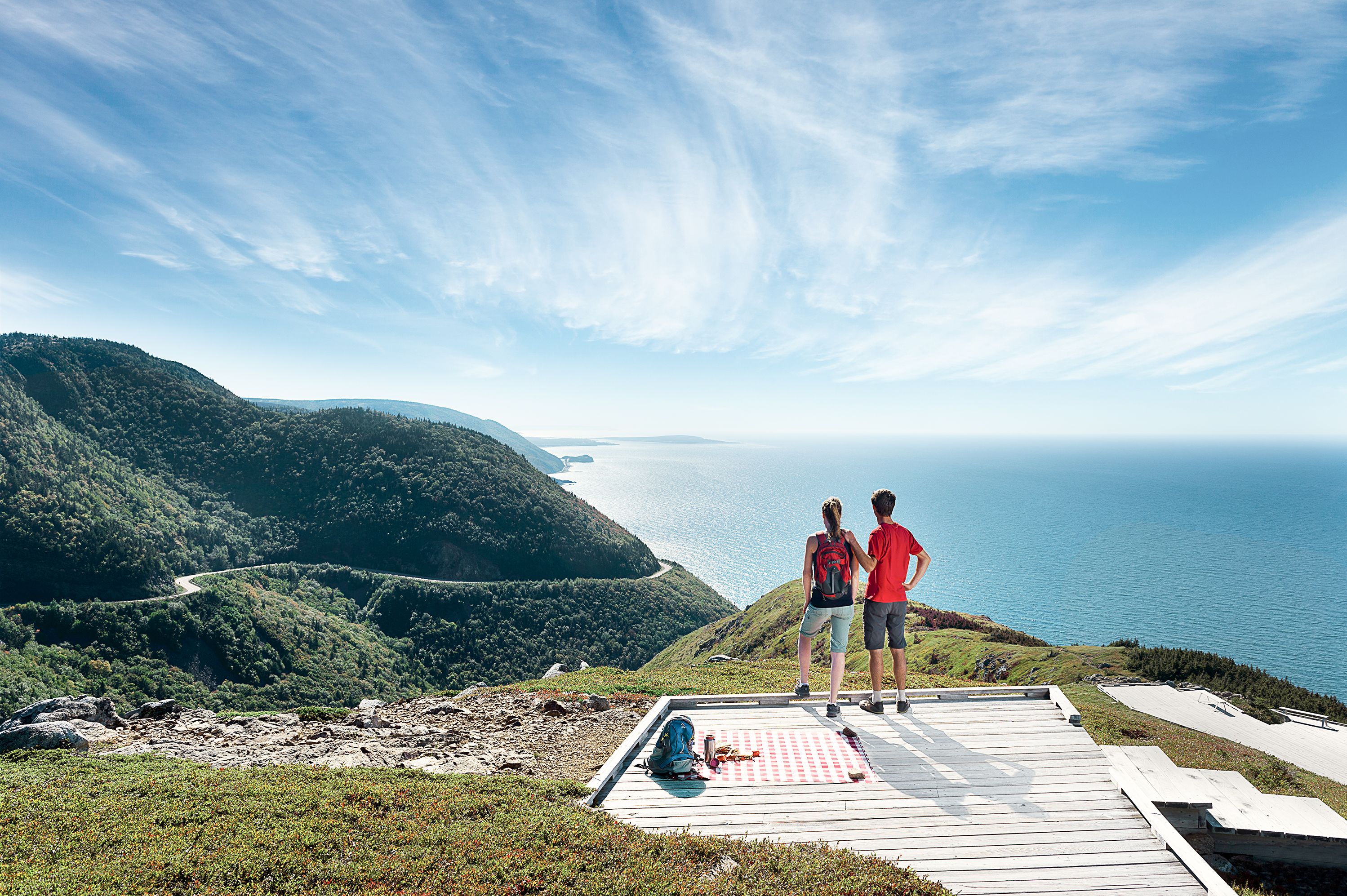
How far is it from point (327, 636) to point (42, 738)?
7632 cm

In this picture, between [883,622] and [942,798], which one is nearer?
[942,798]

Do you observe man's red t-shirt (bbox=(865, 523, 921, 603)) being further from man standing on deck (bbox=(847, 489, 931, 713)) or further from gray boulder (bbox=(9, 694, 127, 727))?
gray boulder (bbox=(9, 694, 127, 727))

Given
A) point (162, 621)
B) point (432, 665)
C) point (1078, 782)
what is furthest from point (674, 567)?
point (1078, 782)

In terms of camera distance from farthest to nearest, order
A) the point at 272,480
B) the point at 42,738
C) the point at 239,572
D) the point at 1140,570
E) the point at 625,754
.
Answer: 1. the point at 272,480
2. the point at 1140,570
3. the point at 239,572
4. the point at 42,738
5. the point at 625,754

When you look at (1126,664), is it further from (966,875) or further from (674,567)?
(674,567)

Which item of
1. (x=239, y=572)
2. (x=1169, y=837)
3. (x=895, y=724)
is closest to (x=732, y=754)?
(x=895, y=724)

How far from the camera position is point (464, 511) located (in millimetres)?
115438

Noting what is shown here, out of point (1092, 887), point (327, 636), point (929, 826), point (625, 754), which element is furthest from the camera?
point (327, 636)

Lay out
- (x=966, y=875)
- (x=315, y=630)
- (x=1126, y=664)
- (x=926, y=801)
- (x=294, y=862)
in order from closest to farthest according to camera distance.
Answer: (x=966, y=875)
(x=294, y=862)
(x=926, y=801)
(x=1126, y=664)
(x=315, y=630)

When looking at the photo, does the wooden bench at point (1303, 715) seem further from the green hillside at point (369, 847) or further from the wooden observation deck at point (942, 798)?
the green hillside at point (369, 847)

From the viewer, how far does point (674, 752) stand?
734cm

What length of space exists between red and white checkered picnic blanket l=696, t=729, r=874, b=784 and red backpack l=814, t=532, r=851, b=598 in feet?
6.92

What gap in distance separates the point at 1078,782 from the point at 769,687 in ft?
32.7

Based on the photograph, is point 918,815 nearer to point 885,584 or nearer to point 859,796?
point 859,796
